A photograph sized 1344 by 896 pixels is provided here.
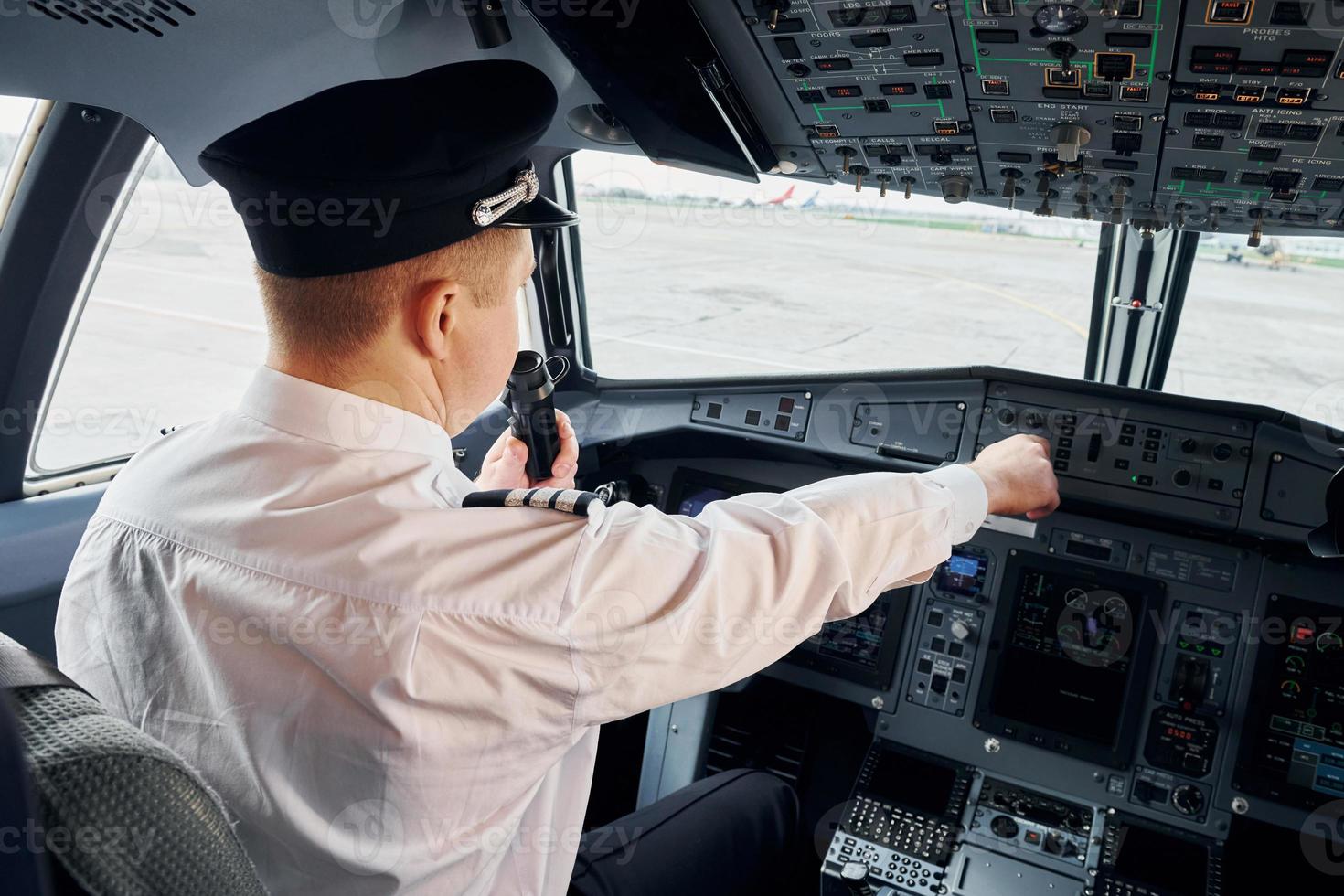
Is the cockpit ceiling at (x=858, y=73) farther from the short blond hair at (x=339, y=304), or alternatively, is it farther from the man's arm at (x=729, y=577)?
the man's arm at (x=729, y=577)

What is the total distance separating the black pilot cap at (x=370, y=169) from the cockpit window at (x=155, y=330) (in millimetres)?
1155

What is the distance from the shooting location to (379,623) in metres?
0.99

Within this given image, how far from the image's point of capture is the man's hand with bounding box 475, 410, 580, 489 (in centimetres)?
191

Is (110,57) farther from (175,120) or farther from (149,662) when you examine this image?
(149,662)

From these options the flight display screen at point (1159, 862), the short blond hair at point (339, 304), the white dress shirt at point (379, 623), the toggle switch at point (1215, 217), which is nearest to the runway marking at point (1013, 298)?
the toggle switch at point (1215, 217)

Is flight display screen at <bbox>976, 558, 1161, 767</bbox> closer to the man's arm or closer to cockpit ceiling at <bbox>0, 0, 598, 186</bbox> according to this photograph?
the man's arm

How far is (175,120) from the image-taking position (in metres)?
1.46

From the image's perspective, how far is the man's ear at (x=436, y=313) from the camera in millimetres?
1156

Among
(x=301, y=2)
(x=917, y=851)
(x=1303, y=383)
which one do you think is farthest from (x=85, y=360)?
(x=1303, y=383)

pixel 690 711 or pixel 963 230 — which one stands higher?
pixel 963 230

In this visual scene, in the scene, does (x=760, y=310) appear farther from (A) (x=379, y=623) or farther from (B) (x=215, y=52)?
(A) (x=379, y=623)

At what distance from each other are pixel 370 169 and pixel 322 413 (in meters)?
0.30

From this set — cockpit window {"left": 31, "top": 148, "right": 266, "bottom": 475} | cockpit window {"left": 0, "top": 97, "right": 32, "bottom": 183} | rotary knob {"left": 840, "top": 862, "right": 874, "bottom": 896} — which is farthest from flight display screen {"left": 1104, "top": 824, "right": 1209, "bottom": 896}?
cockpit window {"left": 0, "top": 97, "right": 32, "bottom": 183}

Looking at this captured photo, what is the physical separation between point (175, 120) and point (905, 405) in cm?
196
